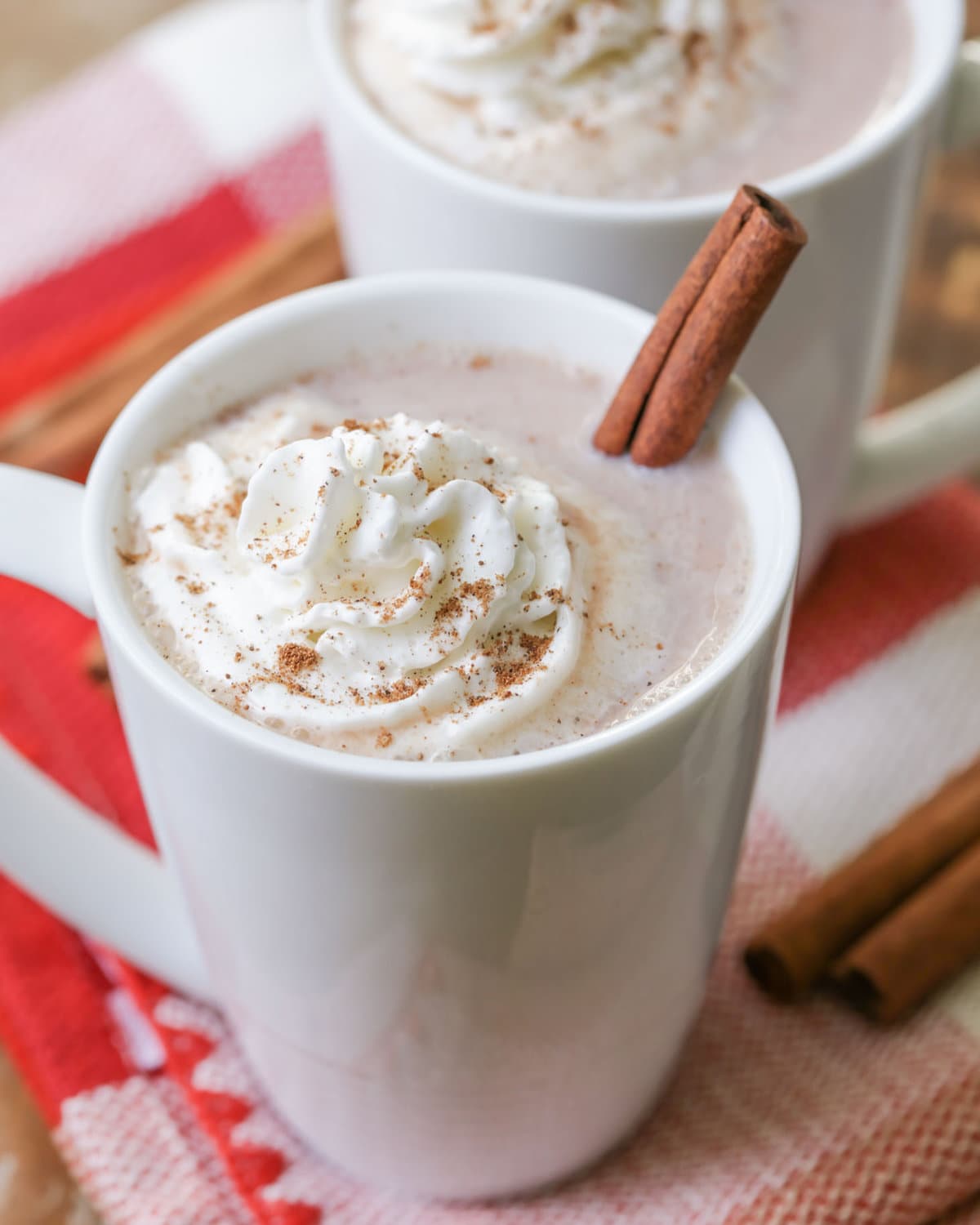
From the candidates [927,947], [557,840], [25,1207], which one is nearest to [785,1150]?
[927,947]

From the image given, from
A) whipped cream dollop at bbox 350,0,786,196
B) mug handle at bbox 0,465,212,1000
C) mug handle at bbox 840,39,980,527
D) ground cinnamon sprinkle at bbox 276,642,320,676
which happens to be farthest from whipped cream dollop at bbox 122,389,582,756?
mug handle at bbox 840,39,980,527

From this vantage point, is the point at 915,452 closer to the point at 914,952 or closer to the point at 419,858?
the point at 914,952

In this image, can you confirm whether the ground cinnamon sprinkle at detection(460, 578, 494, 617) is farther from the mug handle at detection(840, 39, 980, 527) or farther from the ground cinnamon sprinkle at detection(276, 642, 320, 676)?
the mug handle at detection(840, 39, 980, 527)

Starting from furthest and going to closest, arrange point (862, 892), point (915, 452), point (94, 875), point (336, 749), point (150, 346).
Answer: point (150, 346), point (915, 452), point (862, 892), point (94, 875), point (336, 749)

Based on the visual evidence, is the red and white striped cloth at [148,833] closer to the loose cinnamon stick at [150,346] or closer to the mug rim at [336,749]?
the loose cinnamon stick at [150,346]

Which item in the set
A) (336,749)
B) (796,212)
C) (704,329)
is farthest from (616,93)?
(336,749)

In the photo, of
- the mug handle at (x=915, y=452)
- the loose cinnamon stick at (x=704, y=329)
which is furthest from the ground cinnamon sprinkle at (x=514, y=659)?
the mug handle at (x=915, y=452)
